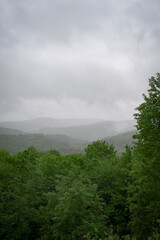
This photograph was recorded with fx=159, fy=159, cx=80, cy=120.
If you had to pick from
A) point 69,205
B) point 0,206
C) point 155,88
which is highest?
point 155,88

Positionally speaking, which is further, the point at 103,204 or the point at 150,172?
the point at 103,204

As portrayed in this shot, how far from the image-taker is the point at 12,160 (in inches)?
1812

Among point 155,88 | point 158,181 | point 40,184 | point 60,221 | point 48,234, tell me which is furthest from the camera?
point 40,184

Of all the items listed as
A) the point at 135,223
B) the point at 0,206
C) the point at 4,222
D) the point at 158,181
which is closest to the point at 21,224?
the point at 4,222

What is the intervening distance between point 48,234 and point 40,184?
821 cm

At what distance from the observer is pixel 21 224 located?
16.1 meters

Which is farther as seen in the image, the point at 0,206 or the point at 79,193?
the point at 0,206

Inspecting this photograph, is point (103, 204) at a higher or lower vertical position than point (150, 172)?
lower

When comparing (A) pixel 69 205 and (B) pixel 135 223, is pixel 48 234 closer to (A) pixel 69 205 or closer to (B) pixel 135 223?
(A) pixel 69 205

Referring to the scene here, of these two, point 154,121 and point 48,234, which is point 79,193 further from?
point 154,121

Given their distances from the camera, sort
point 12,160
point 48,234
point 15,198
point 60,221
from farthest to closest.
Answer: point 12,160 < point 15,198 < point 48,234 < point 60,221

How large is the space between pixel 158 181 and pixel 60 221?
31.0 ft

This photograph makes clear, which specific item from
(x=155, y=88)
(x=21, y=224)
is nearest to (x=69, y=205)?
(x=21, y=224)

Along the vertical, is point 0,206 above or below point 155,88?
below
